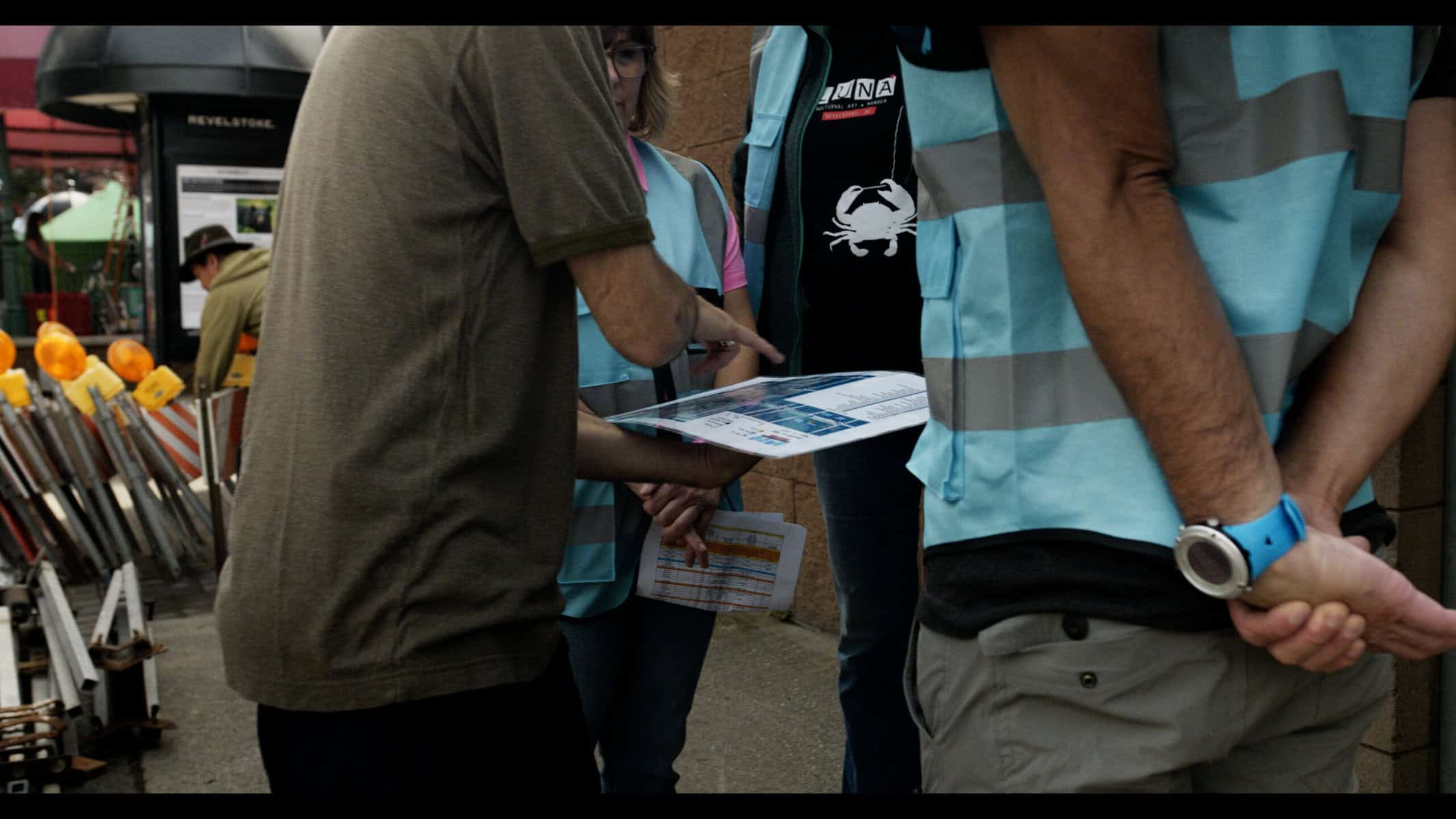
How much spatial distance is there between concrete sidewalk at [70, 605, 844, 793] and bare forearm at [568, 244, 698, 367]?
2320mm

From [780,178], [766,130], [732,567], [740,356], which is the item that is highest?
[766,130]

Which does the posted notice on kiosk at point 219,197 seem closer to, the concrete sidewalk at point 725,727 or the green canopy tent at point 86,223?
the concrete sidewalk at point 725,727

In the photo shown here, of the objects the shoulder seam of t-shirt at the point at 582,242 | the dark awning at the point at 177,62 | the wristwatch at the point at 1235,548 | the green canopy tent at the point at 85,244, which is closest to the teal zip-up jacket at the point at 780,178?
the shoulder seam of t-shirt at the point at 582,242

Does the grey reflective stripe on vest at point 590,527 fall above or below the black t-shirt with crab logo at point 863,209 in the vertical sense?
below

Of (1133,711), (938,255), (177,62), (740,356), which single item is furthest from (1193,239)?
(177,62)

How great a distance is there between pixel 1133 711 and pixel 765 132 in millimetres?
1801

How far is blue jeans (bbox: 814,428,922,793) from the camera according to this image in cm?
267

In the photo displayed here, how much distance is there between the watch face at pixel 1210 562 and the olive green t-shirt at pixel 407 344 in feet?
2.36

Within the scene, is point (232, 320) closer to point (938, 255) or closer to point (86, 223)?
point (938, 255)

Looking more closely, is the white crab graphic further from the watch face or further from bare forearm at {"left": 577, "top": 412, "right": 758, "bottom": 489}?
the watch face

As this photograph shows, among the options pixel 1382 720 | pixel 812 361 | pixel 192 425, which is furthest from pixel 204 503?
pixel 1382 720

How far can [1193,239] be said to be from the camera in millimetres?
1161

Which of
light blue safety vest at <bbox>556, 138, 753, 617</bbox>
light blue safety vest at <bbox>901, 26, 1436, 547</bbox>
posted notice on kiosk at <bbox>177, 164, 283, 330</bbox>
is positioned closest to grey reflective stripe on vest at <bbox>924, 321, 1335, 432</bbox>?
light blue safety vest at <bbox>901, 26, 1436, 547</bbox>

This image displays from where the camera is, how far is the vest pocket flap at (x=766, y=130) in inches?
105
